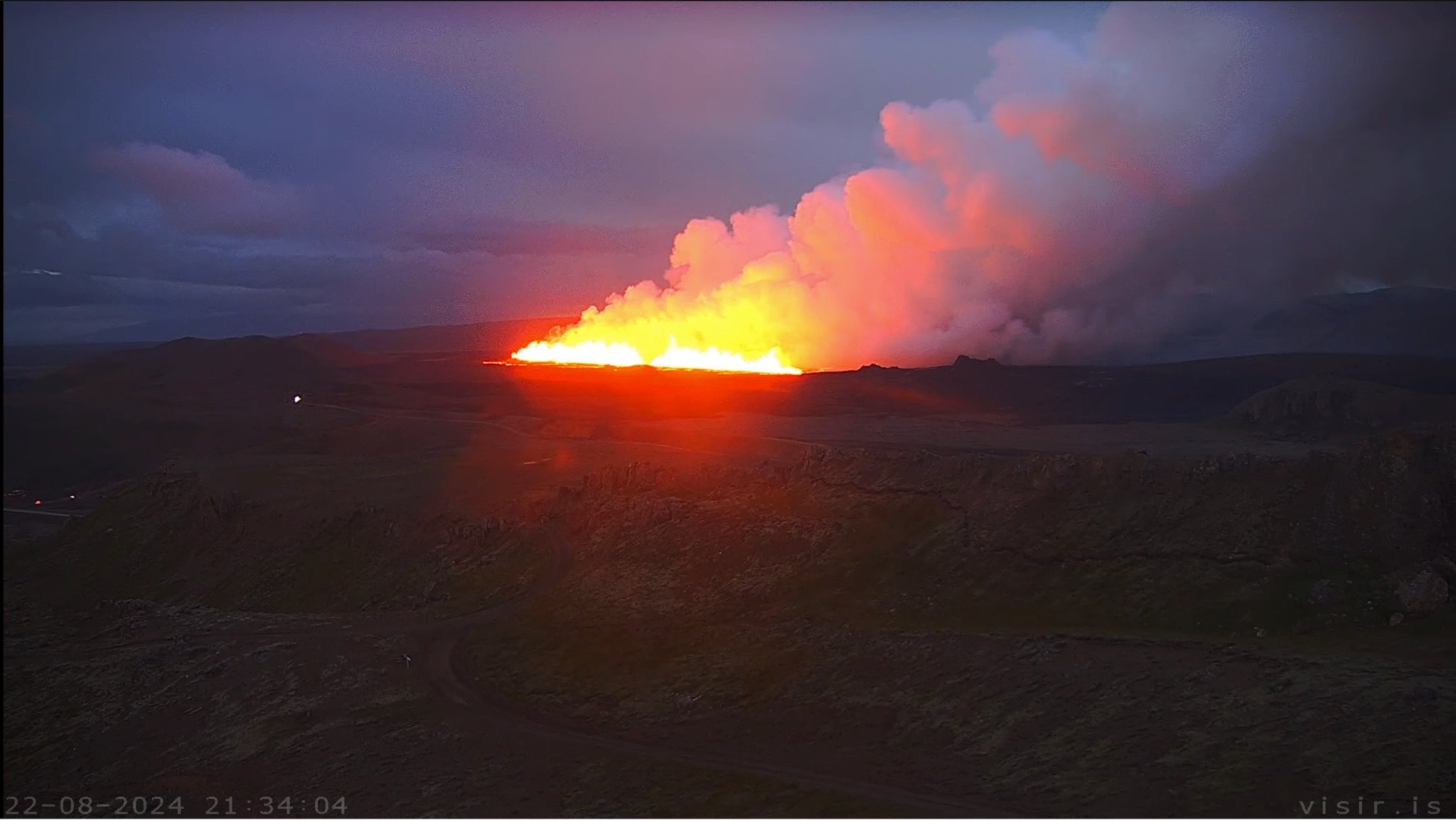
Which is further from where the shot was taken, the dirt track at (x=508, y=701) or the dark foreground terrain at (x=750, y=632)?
the dark foreground terrain at (x=750, y=632)

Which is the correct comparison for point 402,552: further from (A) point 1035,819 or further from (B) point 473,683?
(A) point 1035,819

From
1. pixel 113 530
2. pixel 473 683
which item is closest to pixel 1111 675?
pixel 473 683

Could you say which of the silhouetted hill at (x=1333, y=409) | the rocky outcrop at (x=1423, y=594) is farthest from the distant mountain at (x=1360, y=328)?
the rocky outcrop at (x=1423, y=594)

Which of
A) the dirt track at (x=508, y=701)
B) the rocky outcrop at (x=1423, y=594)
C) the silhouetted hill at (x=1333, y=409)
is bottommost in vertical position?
the dirt track at (x=508, y=701)

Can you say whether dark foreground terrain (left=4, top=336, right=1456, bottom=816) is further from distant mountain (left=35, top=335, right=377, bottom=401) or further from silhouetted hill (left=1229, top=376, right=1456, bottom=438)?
distant mountain (left=35, top=335, right=377, bottom=401)

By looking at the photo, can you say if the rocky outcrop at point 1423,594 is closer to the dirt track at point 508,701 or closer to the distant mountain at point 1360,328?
the dirt track at point 508,701

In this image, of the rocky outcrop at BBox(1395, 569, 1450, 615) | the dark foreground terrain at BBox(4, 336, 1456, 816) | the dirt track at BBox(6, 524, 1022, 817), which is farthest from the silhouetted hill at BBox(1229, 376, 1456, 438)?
the dirt track at BBox(6, 524, 1022, 817)

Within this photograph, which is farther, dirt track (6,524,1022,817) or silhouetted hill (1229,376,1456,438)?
silhouetted hill (1229,376,1456,438)

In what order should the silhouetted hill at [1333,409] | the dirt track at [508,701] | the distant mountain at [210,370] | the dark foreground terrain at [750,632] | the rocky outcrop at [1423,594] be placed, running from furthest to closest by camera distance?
the distant mountain at [210,370]
the silhouetted hill at [1333,409]
the rocky outcrop at [1423,594]
the dark foreground terrain at [750,632]
the dirt track at [508,701]

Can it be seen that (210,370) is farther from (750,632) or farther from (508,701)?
(750,632)
